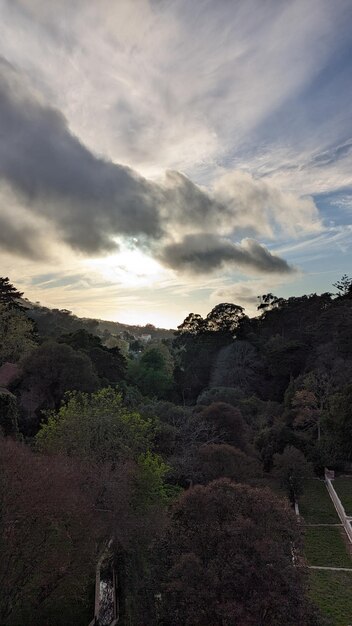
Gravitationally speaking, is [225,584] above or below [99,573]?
above

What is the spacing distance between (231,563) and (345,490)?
17.8 meters

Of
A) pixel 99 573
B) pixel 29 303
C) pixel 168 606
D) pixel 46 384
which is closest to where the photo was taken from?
pixel 168 606

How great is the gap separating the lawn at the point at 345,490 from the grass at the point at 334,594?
6182 millimetres

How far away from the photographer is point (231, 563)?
8602 millimetres

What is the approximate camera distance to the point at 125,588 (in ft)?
41.5

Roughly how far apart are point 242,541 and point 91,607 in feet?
21.3

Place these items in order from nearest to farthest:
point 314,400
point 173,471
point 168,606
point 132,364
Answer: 1. point 168,606
2. point 173,471
3. point 314,400
4. point 132,364

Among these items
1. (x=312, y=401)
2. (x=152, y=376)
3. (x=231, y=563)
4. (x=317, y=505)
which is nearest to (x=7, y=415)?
(x=231, y=563)

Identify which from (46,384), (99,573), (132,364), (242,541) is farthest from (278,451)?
(132,364)

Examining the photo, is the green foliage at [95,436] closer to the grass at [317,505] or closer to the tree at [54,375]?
the tree at [54,375]

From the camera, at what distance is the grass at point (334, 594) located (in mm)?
12291

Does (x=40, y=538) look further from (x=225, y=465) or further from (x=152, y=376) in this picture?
(x=152, y=376)

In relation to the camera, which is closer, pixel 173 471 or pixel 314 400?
pixel 173 471

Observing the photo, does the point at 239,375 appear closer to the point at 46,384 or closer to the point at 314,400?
the point at 314,400
